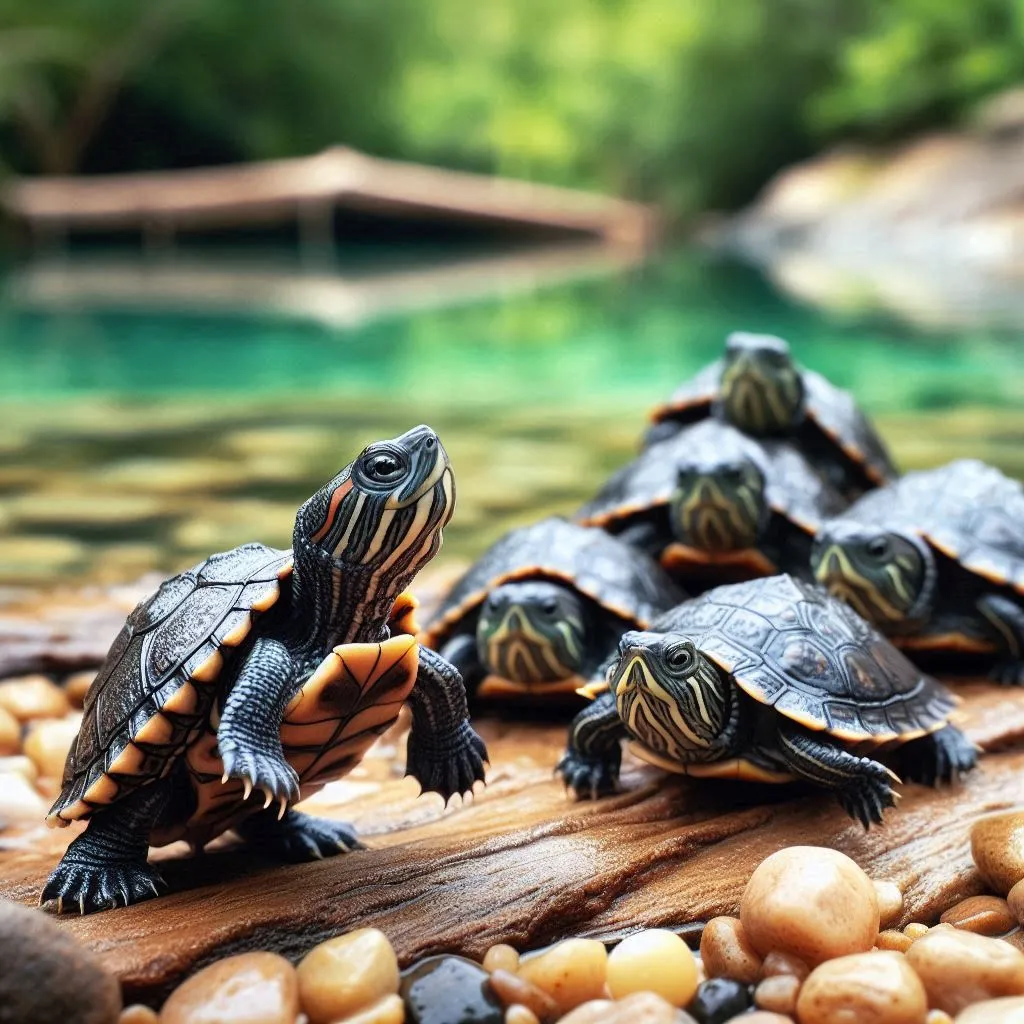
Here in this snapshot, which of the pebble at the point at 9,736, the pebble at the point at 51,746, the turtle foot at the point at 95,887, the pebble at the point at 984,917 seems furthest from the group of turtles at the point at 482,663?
the pebble at the point at 9,736

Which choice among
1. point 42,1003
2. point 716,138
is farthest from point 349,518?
point 716,138

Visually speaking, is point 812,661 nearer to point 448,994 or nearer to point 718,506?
point 448,994

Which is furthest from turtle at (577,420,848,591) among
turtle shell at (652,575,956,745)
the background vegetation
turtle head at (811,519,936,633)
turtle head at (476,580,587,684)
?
the background vegetation

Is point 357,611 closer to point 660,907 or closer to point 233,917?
point 233,917

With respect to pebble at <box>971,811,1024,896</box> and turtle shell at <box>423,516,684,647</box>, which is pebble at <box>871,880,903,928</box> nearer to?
pebble at <box>971,811,1024,896</box>

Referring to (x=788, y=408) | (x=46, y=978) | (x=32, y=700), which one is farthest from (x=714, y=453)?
(x=46, y=978)

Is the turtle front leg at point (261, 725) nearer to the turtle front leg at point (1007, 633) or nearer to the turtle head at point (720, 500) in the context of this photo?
the turtle head at point (720, 500)
